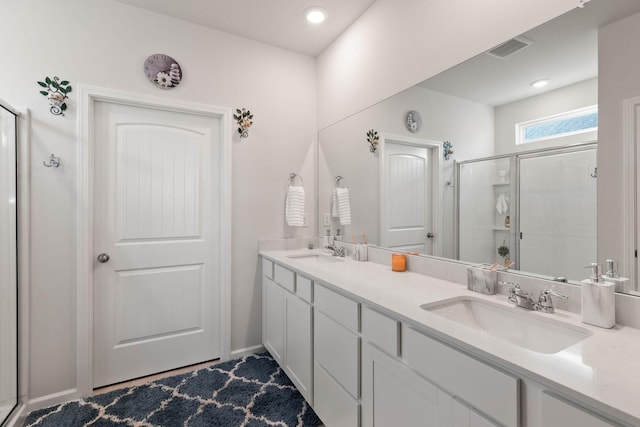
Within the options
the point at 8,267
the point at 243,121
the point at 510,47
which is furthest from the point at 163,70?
the point at 510,47

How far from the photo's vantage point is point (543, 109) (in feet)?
3.95

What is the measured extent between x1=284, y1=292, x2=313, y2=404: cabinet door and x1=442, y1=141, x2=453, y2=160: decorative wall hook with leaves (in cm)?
112

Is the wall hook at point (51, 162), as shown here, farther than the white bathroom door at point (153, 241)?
No

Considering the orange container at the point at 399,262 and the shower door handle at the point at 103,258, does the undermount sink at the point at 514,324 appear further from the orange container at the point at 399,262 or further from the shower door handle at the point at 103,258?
the shower door handle at the point at 103,258

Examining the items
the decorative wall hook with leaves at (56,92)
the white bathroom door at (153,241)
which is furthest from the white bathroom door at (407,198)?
the decorative wall hook with leaves at (56,92)

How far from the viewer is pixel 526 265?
1.26 meters

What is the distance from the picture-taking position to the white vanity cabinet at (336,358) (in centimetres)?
134

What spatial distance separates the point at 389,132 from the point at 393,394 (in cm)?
150

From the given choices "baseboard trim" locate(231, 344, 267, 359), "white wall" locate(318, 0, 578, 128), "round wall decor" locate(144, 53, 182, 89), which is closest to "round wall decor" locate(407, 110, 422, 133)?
"white wall" locate(318, 0, 578, 128)

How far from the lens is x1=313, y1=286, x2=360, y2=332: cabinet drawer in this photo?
52.7 inches

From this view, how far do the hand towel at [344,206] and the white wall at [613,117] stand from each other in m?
1.56

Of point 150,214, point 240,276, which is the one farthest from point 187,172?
point 240,276

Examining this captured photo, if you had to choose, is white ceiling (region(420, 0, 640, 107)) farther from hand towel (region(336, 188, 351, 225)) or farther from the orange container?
hand towel (region(336, 188, 351, 225))

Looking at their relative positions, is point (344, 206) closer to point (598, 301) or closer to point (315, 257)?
point (315, 257)
